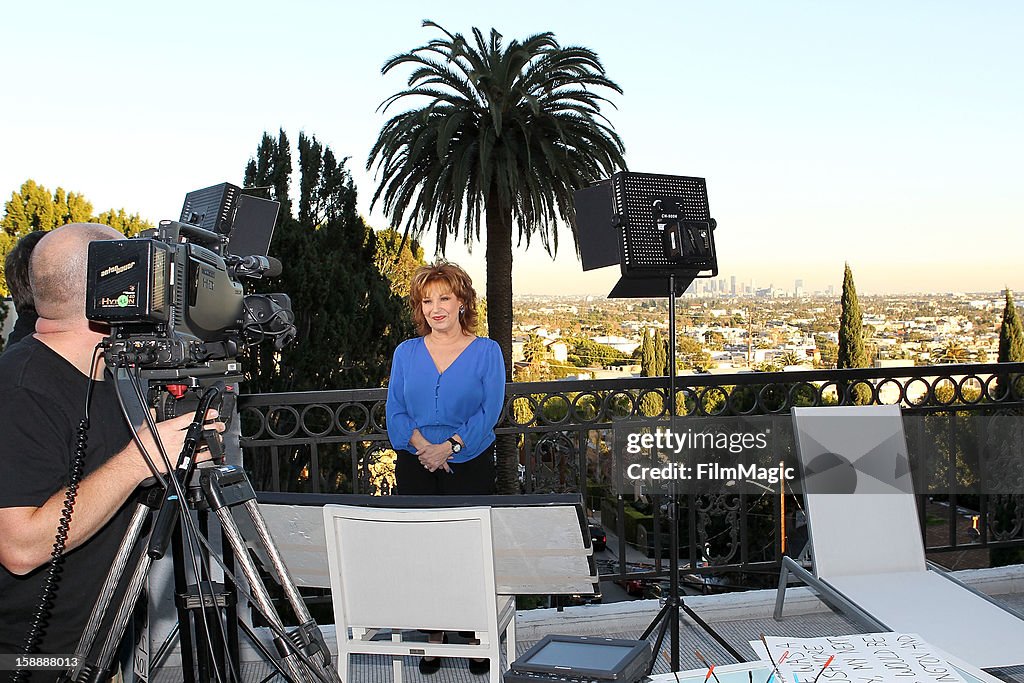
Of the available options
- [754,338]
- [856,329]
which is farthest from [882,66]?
[754,338]

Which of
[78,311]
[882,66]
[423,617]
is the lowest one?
[423,617]

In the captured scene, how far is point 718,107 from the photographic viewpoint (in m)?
23.1

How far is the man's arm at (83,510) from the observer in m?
1.37

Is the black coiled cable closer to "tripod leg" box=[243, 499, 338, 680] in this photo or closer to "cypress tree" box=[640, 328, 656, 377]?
"tripod leg" box=[243, 499, 338, 680]

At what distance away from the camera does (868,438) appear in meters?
3.66

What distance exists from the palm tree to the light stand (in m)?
10.00

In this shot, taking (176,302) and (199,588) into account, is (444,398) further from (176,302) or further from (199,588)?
(176,302)

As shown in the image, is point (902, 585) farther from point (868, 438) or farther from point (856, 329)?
point (856, 329)

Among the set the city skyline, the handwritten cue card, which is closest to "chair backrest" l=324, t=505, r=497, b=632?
the handwritten cue card

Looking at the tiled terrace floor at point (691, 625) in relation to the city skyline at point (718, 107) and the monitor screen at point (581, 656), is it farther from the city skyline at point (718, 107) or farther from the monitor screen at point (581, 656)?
the city skyline at point (718, 107)

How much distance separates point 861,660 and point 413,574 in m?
1.12

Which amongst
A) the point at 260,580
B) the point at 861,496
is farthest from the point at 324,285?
the point at 260,580

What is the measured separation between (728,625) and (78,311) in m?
3.16

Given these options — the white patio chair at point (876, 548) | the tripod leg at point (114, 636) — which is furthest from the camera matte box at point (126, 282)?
the white patio chair at point (876, 548)
